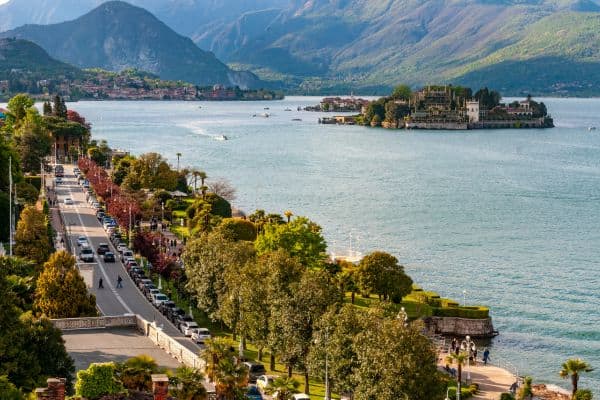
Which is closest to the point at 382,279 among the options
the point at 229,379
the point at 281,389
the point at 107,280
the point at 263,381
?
the point at 107,280

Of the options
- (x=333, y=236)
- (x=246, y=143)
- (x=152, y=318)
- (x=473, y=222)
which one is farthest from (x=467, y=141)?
(x=152, y=318)

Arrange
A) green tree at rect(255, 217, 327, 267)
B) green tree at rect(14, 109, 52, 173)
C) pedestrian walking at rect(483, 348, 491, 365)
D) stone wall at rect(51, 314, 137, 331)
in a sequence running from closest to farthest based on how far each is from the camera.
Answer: stone wall at rect(51, 314, 137, 331), pedestrian walking at rect(483, 348, 491, 365), green tree at rect(255, 217, 327, 267), green tree at rect(14, 109, 52, 173)

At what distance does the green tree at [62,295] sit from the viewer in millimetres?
29094

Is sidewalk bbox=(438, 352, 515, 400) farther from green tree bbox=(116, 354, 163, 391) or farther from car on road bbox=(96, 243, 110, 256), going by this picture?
car on road bbox=(96, 243, 110, 256)

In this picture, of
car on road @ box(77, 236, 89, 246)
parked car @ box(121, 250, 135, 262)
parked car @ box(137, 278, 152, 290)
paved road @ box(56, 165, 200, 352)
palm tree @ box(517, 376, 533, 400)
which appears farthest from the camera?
car on road @ box(77, 236, 89, 246)

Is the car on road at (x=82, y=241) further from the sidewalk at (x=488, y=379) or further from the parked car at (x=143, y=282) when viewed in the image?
the sidewalk at (x=488, y=379)

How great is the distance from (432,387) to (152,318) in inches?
458

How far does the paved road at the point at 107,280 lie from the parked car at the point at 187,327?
0.28m

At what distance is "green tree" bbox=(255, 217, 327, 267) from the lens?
42.6 m

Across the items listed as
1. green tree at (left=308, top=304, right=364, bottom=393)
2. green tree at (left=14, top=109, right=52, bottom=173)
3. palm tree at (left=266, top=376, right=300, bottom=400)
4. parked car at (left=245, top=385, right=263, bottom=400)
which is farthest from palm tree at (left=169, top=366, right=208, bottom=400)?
green tree at (left=14, top=109, right=52, bottom=173)

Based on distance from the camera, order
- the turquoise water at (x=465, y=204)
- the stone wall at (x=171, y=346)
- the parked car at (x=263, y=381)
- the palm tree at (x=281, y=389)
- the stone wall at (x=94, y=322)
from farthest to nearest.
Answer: the turquoise water at (x=465, y=204), the stone wall at (x=94, y=322), the parked car at (x=263, y=381), the stone wall at (x=171, y=346), the palm tree at (x=281, y=389)

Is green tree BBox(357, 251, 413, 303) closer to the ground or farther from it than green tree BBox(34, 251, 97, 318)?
closer to the ground

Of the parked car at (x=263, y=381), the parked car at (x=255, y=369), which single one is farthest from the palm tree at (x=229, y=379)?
the parked car at (x=255, y=369)

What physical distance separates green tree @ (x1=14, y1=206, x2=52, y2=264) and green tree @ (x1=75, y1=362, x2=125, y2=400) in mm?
20221
